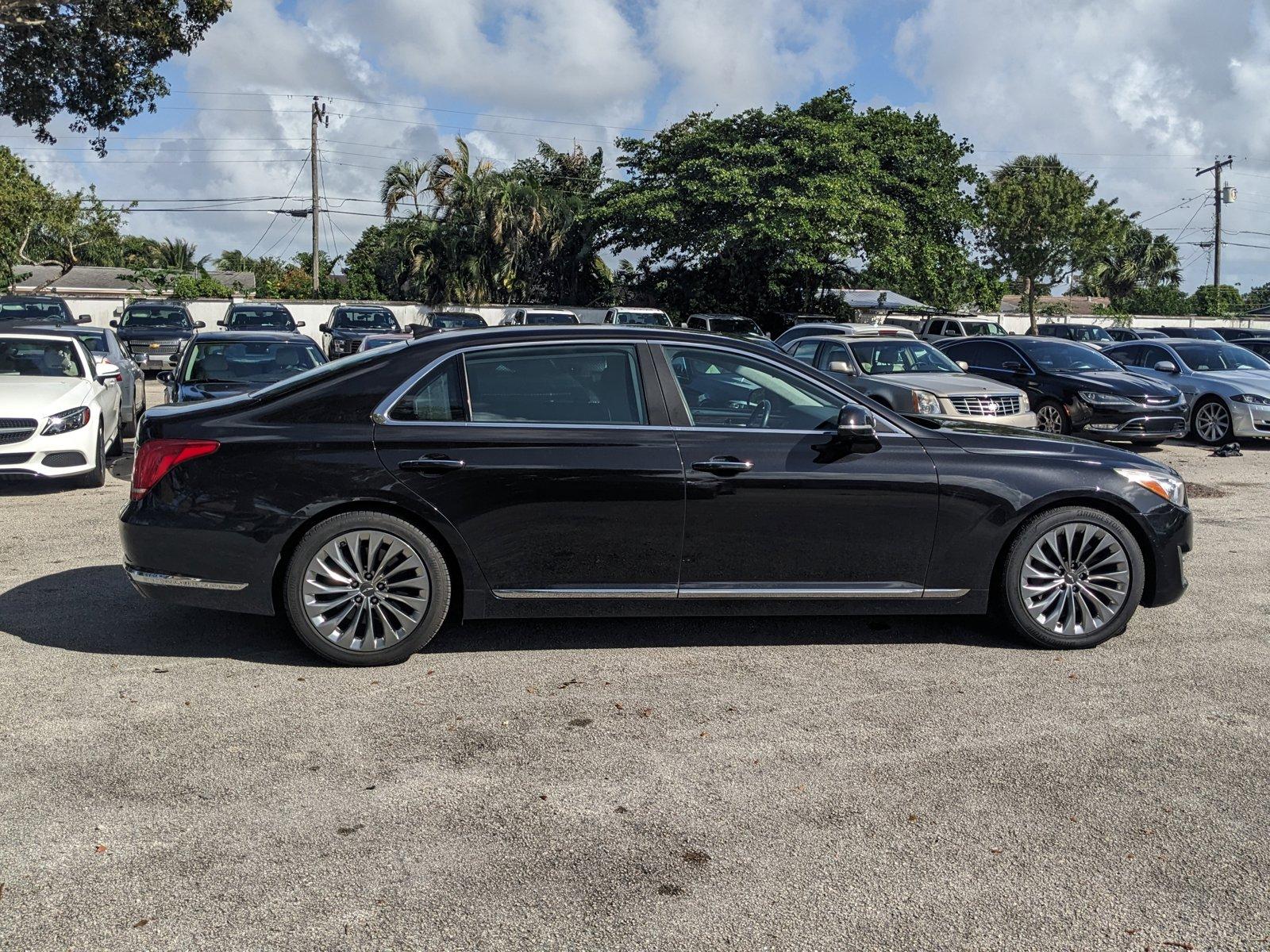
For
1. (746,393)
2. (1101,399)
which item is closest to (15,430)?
(746,393)

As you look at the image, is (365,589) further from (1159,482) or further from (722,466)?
(1159,482)

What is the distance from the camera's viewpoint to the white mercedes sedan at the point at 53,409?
987cm

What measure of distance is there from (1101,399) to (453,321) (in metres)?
18.7

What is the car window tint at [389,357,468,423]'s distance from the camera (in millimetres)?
5551

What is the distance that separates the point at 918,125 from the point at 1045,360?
89.4 ft

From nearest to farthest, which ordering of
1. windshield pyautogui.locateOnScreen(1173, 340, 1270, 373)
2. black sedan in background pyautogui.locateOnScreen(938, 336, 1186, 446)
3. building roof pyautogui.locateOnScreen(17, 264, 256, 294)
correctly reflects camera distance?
black sedan in background pyautogui.locateOnScreen(938, 336, 1186, 446), windshield pyautogui.locateOnScreen(1173, 340, 1270, 373), building roof pyautogui.locateOnScreen(17, 264, 256, 294)

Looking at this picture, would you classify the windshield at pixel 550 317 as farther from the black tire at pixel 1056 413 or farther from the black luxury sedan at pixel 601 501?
the black luxury sedan at pixel 601 501

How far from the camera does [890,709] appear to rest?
4.99m

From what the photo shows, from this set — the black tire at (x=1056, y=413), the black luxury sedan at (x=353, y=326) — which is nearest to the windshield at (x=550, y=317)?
the black luxury sedan at (x=353, y=326)

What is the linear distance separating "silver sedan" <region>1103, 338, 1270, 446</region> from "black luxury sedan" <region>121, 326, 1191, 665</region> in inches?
441

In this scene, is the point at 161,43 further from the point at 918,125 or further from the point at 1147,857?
the point at 918,125

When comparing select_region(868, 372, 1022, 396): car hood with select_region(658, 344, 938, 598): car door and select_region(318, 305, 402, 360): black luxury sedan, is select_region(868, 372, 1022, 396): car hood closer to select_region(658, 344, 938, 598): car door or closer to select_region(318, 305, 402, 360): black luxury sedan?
select_region(658, 344, 938, 598): car door

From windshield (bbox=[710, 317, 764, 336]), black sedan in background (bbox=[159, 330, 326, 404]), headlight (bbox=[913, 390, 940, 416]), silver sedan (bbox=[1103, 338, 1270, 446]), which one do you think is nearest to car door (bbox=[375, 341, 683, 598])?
black sedan in background (bbox=[159, 330, 326, 404])

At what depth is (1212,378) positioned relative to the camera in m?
16.2
